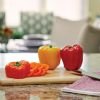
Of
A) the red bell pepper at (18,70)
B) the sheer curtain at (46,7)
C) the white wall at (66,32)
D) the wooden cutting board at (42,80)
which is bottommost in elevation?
the white wall at (66,32)

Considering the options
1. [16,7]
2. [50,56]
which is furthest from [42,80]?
[16,7]

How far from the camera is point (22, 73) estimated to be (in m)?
1.50

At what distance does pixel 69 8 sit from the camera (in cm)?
648

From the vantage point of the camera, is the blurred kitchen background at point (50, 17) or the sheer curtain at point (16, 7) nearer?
the blurred kitchen background at point (50, 17)

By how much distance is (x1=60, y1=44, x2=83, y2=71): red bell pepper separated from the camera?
5.46 ft

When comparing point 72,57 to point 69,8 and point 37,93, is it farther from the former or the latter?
point 69,8

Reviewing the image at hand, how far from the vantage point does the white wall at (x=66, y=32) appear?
14.9 ft

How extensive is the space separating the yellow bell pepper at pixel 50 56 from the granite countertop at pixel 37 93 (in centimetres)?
23

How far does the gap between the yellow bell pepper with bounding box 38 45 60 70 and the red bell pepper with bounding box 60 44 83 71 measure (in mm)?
33

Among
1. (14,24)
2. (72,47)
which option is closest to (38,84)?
(72,47)

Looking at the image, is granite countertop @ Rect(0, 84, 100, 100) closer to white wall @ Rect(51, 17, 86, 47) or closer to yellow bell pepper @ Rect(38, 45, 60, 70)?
yellow bell pepper @ Rect(38, 45, 60, 70)

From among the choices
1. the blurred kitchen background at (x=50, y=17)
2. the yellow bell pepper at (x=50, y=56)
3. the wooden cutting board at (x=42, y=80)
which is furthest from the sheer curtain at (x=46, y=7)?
the wooden cutting board at (x=42, y=80)

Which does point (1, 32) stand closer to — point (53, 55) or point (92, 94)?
point (53, 55)

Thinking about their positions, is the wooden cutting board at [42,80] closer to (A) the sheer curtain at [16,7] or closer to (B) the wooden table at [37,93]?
(B) the wooden table at [37,93]
